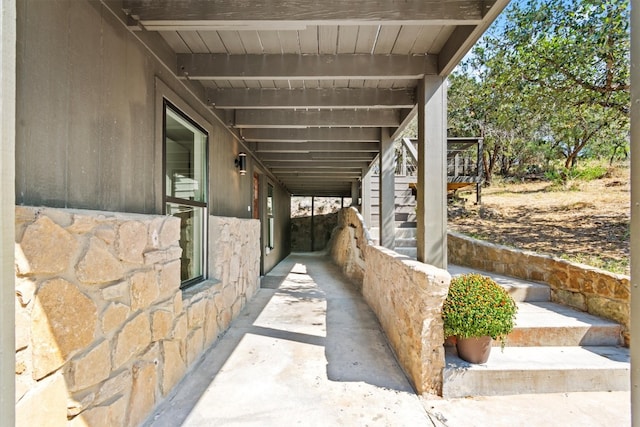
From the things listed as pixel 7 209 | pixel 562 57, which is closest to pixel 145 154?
pixel 7 209

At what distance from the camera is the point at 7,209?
2.94 ft

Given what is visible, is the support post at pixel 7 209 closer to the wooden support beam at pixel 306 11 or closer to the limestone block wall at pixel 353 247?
the wooden support beam at pixel 306 11

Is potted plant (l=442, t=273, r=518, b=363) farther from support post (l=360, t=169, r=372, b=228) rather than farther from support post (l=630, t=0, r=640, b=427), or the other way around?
support post (l=360, t=169, r=372, b=228)

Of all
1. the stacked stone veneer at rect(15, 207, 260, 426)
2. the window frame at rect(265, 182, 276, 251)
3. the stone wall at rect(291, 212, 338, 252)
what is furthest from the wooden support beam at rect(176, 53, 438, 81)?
the stone wall at rect(291, 212, 338, 252)

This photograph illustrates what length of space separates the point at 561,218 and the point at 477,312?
6115 mm

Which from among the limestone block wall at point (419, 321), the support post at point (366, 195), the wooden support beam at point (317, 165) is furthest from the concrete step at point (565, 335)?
the wooden support beam at point (317, 165)

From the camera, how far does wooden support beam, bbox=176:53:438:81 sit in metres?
2.89

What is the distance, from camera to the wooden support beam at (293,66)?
9.48 ft

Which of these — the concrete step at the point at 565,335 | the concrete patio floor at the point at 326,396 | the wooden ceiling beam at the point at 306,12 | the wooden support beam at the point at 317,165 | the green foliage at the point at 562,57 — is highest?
the green foliage at the point at 562,57

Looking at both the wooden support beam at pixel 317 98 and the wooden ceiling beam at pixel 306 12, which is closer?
the wooden ceiling beam at pixel 306 12

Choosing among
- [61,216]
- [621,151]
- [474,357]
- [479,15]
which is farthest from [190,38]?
[621,151]

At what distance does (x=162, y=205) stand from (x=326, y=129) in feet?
10.5

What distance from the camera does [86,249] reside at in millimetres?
1629

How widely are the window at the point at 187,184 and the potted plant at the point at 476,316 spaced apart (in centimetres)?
241
